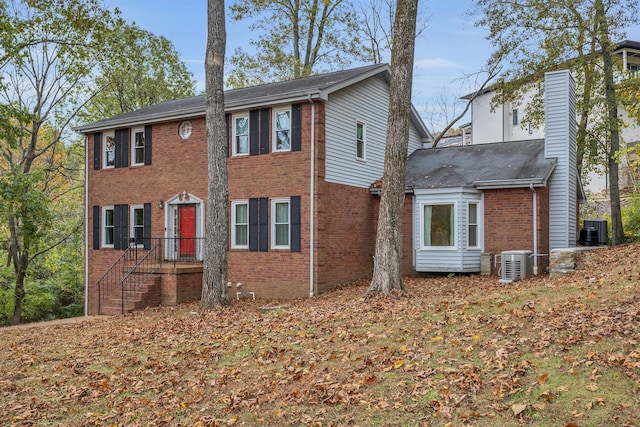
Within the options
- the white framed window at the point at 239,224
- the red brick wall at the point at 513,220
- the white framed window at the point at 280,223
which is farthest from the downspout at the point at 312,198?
the red brick wall at the point at 513,220

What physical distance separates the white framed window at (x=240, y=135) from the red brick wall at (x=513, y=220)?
283 inches

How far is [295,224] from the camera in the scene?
48.6 ft

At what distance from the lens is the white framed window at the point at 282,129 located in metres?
15.2

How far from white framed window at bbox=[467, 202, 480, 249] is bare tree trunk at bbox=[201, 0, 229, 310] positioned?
7347 mm

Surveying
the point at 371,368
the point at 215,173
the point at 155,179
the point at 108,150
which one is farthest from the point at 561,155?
the point at 108,150

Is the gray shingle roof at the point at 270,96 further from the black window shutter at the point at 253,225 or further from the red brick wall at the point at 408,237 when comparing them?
the red brick wall at the point at 408,237

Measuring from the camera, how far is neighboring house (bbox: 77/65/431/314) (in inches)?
581

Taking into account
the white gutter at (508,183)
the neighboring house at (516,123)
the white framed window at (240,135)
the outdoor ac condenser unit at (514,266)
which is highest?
the neighboring house at (516,123)

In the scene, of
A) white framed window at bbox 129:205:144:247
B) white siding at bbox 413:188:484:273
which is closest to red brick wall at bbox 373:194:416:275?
white siding at bbox 413:188:484:273

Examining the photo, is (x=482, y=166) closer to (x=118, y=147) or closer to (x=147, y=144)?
(x=147, y=144)

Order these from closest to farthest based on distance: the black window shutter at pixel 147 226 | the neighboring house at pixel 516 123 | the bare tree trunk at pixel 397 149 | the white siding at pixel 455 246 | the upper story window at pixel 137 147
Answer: the bare tree trunk at pixel 397 149
the white siding at pixel 455 246
the black window shutter at pixel 147 226
the upper story window at pixel 137 147
the neighboring house at pixel 516 123

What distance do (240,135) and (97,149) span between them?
6.48 m

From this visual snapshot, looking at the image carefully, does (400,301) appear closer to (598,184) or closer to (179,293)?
(179,293)

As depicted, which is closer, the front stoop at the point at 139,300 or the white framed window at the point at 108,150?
the front stoop at the point at 139,300
